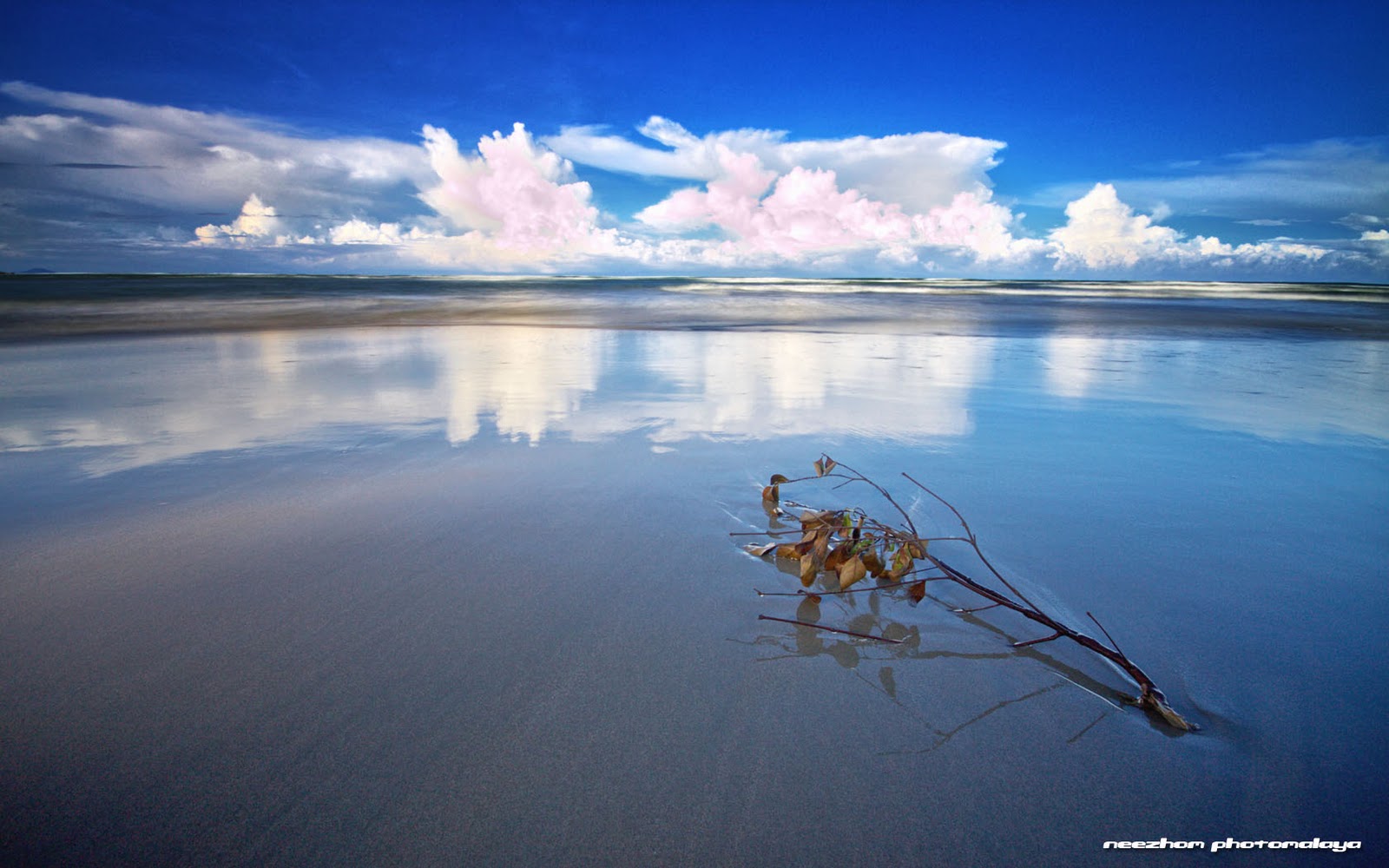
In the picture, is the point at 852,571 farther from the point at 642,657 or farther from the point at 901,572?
the point at 642,657

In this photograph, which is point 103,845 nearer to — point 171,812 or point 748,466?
point 171,812

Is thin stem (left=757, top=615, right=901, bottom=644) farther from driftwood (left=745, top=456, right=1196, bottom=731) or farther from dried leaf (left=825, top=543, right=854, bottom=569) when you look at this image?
dried leaf (left=825, top=543, right=854, bottom=569)

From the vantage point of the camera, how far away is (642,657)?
69.4 inches

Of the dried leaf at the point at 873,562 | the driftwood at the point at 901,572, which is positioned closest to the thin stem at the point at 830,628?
the driftwood at the point at 901,572

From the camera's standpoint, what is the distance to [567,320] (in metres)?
15.7

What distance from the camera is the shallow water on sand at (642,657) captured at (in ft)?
4.10

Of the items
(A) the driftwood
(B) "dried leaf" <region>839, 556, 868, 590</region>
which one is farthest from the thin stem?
(B) "dried leaf" <region>839, 556, 868, 590</region>

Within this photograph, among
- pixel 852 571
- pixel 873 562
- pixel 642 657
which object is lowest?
pixel 642 657

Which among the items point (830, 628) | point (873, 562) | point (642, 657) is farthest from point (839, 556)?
point (642, 657)

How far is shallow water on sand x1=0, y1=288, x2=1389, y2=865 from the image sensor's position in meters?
1.25

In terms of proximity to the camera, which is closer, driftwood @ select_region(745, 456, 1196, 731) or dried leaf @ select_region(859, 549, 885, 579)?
driftwood @ select_region(745, 456, 1196, 731)

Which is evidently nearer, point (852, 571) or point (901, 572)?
point (852, 571)

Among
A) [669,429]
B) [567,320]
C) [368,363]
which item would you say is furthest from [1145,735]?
[567,320]

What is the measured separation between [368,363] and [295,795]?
7.25 metres
